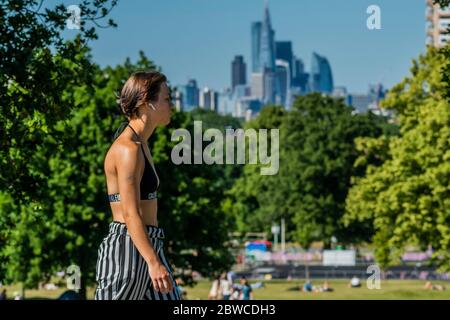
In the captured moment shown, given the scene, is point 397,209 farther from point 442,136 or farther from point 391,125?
point 391,125

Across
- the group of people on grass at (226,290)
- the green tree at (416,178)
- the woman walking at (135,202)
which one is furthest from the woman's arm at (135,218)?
the green tree at (416,178)

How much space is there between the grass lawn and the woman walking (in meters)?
48.9

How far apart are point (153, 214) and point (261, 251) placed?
105162mm

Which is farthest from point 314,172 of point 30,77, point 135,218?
point 135,218

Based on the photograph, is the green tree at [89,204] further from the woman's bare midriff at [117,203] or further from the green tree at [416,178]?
the woman's bare midriff at [117,203]

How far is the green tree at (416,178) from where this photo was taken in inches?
2000

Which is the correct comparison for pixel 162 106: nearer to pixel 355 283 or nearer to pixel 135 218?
pixel 135 218

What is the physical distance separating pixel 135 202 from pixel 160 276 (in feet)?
1.51

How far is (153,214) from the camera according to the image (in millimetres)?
8273

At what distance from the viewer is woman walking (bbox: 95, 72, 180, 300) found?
8.05 meters

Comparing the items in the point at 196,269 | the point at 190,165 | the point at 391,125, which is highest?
the point at 391,125
